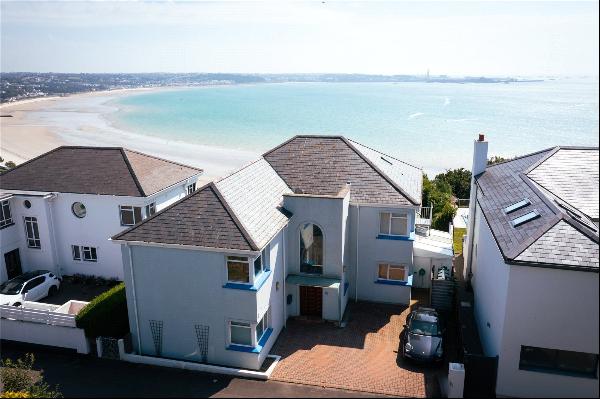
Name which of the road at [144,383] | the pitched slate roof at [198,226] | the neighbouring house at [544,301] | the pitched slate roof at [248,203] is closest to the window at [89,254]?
the road at [144,383]

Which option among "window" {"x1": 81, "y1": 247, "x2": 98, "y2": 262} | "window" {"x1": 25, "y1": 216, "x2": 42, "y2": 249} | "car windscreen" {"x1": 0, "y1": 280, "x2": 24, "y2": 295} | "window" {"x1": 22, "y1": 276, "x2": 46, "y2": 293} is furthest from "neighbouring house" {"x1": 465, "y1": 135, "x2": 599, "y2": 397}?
"window" {"x1": 25, "y1": 216, "x2": 42, "y2": 249}

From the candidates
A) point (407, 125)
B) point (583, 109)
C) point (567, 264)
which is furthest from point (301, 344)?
point (583, 109)

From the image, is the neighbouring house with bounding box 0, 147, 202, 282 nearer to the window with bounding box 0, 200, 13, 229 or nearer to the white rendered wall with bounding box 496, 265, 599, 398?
the window with bounding box 0, 200, 13, 229

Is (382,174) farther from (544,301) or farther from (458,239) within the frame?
(458,239)

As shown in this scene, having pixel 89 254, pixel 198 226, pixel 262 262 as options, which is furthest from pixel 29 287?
pixel 262 262

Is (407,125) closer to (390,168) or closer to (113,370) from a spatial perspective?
Result: (390,168)

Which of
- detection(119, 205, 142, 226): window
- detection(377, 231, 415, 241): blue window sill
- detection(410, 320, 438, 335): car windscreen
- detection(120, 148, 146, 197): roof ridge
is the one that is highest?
detection(120, 148, 146, 197): roof ridge
